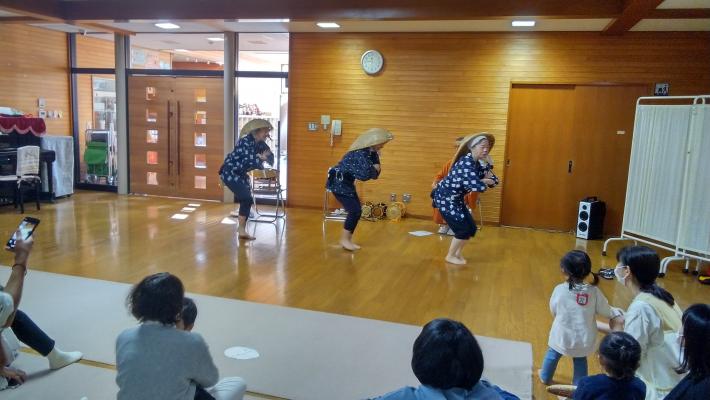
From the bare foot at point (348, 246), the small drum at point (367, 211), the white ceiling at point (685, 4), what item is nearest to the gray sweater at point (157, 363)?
the bare foot at point (348, 246)

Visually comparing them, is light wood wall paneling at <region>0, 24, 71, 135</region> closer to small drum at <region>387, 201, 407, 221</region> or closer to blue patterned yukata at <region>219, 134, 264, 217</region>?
blue patterned yukata at <region>219, 134, 264, 217</region>

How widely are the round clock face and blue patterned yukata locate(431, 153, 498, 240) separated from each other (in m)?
3.12

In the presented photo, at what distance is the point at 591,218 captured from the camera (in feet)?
23.2

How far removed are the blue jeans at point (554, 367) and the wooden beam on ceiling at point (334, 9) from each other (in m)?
4.26

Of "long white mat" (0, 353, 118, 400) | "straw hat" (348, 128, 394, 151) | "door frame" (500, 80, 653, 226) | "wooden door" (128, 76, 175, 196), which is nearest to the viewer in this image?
"long white mat" (0, 353, 118, 400)

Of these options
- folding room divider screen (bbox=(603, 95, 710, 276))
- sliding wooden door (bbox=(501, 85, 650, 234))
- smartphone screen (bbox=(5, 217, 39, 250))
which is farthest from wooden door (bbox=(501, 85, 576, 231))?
smartphone screen (bbox=(5, 217, 39, 250))

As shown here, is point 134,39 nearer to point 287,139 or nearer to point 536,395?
point 287,139

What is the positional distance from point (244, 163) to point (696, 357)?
527cm

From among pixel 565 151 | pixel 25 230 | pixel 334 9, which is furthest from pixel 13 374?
pixel 565 151

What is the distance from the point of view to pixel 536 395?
2889 millimetres

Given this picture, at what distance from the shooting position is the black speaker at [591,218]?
704 centimetres

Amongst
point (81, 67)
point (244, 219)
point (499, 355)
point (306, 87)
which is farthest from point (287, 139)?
point (499, 355)

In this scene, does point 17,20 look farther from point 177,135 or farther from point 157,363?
point 157,363

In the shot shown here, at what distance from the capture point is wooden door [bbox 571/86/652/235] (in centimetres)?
725
